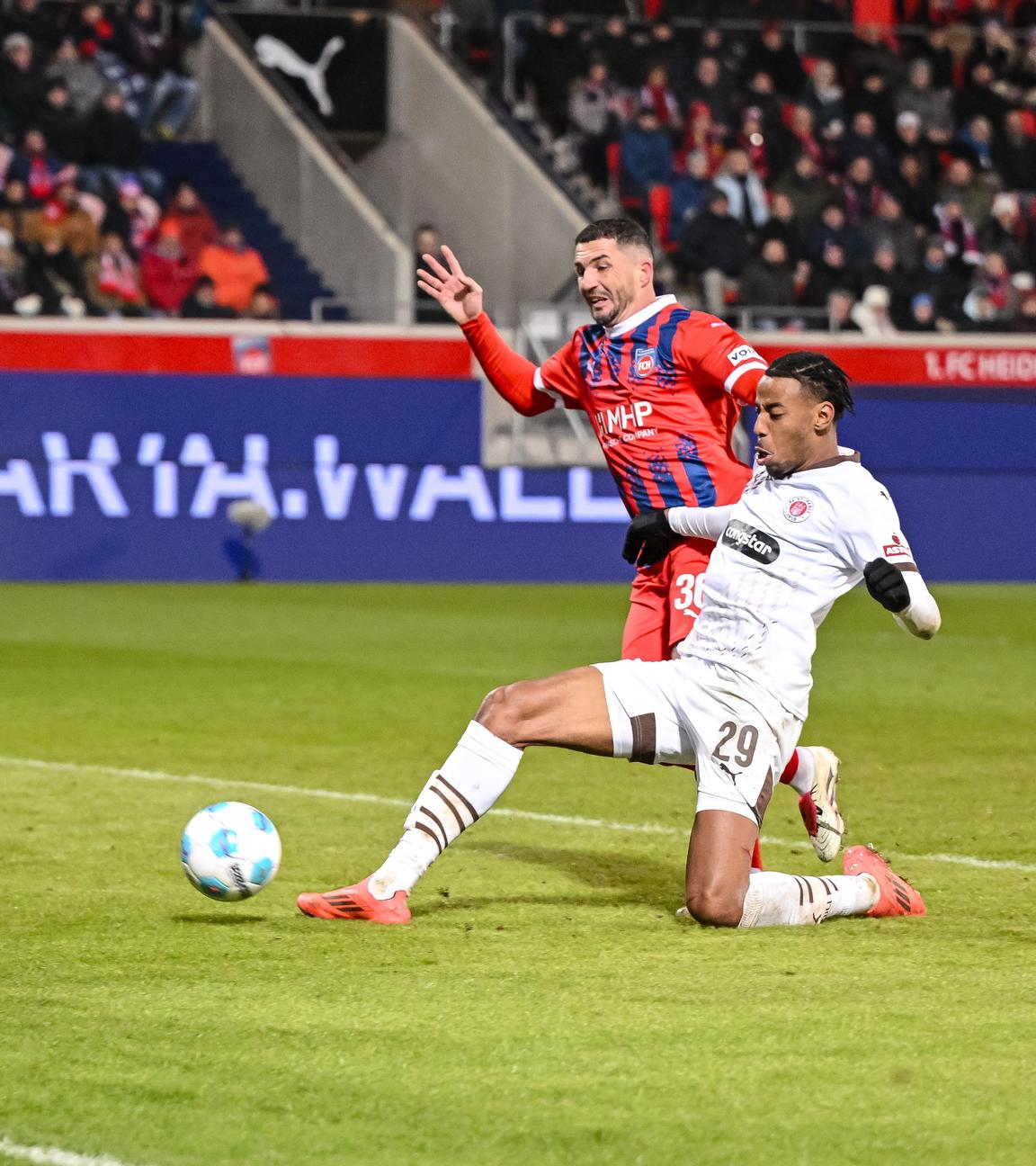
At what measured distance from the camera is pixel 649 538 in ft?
22.2

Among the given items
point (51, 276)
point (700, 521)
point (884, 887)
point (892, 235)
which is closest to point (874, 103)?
point (892, 235)

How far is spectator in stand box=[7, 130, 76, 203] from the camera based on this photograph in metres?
23.6

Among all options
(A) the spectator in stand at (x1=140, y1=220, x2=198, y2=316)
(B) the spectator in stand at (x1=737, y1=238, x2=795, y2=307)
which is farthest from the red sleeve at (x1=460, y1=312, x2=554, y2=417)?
(B) the spectator in stand at (x1=737, y1=238, x2=795, y2=307)

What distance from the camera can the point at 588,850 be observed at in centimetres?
759

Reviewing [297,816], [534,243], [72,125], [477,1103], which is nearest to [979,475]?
[534,243]

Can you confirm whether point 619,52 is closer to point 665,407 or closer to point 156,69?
point 156,69

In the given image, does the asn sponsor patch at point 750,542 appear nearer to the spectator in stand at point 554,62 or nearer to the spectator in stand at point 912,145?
the spectator in stand at point 554,62

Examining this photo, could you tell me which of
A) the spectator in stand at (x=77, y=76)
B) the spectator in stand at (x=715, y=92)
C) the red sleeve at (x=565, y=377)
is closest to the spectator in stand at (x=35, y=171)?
the spectator in stand at (x=77, y=76)

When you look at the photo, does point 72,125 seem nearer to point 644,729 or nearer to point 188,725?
point 188,725

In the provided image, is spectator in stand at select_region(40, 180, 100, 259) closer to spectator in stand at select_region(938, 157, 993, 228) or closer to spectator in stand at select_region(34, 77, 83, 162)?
spectator in stand at select_region(34, 77, 83, 162)

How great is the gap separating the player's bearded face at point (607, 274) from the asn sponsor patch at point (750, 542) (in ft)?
3.58

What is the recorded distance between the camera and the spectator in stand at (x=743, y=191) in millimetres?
25922

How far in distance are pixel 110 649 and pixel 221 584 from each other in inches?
245

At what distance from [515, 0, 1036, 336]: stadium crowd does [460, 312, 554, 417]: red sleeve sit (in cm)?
1741
